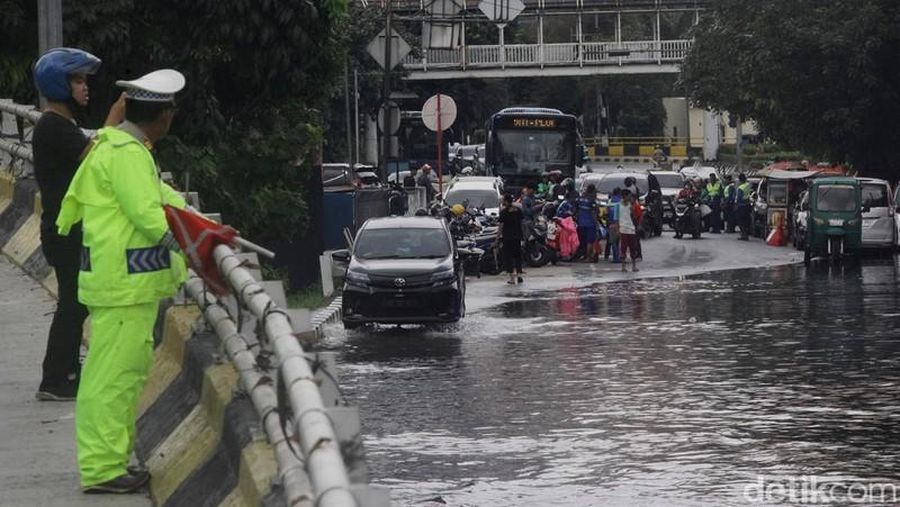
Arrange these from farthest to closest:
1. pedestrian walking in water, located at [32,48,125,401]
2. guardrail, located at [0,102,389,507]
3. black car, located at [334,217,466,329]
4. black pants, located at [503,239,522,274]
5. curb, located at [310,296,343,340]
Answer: black pants, located at [503,239,522,274], curb, located at [310,296,343,340], black car, located at [334,217,466,329], pedestrian walking in water, located at [32,48,125,401], guardrail, located at [0,102,389,507]

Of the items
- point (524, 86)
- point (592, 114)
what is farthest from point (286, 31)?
point (592, 114)

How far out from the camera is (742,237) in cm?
5253

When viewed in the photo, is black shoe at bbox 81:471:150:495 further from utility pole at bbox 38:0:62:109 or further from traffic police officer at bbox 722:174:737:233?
traffic police officer at bbox 722:174:737:233

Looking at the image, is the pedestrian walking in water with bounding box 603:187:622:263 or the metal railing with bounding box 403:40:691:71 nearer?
the pedestrian walking in water with bounding box 603:187:622:263

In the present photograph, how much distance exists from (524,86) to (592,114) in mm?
11256

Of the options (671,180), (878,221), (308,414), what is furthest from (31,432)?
(671,180)

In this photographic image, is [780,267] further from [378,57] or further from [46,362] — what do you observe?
[46,362]

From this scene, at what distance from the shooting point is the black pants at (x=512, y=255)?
33812 mm

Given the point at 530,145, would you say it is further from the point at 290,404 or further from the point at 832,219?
the point at 290,404

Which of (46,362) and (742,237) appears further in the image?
(742,237)

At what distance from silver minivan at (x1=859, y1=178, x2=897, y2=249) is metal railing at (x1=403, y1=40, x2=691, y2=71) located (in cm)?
4363

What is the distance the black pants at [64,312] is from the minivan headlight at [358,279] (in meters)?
15.1

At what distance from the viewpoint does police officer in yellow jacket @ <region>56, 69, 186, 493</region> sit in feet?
24.5

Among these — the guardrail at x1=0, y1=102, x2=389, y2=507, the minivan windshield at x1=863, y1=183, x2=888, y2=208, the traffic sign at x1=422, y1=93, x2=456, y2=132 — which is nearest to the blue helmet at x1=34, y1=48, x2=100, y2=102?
the guardrail at x1=0, y1=102, x2=389, y2=507
